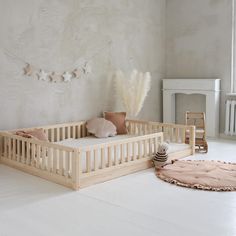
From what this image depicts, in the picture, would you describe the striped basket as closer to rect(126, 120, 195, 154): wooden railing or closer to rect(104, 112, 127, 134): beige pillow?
rect(126, 120, 195, 154): wooden railing

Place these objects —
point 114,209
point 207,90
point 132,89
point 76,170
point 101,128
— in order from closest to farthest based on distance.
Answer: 1. point 114,209
2. point 76,170
3. point 101,128
4. point 132,89
5. point 207,90

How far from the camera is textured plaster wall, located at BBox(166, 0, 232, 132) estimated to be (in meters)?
6.56

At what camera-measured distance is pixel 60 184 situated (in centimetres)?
377

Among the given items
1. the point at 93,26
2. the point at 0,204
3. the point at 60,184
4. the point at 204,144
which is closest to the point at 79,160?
the point at 60,184

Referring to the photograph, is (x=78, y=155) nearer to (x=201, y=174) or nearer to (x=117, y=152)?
(x=117, y=152)

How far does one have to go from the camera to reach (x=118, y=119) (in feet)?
19.1

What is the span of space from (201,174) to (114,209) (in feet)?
4.56

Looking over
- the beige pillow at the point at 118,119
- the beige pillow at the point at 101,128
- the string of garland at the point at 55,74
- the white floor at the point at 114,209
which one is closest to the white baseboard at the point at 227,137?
the beige pillow at the point at 118,119

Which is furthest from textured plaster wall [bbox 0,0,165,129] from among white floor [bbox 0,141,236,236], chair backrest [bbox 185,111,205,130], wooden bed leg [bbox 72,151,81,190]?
wooden bed leg [bbox 72,151,81,190]

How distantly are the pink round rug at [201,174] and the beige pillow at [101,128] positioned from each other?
1238 mm

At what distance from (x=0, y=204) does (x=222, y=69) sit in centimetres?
471

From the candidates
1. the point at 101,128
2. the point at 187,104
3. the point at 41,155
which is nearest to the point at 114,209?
the point at 41,155

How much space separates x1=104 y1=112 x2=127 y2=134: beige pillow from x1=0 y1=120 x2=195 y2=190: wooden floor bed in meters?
0.58

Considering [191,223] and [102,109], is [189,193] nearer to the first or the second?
[191,223]
